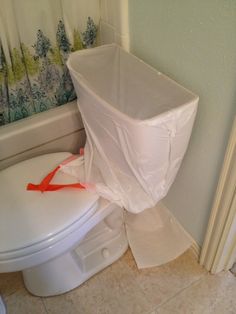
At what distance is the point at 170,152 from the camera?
770 mm

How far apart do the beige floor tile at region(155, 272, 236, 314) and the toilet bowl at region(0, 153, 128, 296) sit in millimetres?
313

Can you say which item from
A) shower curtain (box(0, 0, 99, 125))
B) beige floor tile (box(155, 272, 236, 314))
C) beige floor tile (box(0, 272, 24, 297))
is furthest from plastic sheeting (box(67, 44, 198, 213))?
beige floor tile (box(0, 272, 24, 297))

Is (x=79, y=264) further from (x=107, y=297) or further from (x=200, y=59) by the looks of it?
(x=200, y=59)

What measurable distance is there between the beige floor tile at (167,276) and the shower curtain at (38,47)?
72 centimetres

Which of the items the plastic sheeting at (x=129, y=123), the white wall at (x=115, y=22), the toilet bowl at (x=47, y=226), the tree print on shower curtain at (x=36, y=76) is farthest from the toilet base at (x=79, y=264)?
the white wall at (x=115, y=22)

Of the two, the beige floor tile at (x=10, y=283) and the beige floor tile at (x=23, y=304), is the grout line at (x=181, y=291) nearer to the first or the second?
the beige floor tile at (x=23, y=304)

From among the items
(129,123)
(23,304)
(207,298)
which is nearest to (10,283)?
(23,304)

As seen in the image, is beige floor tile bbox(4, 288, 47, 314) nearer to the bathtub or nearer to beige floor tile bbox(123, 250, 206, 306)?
beige floor tile bbox(123, 250, 206, 306)

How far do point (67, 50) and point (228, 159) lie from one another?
2.21ft

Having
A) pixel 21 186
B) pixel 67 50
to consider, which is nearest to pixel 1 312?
pixel 21 186

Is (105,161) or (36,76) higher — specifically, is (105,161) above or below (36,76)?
below

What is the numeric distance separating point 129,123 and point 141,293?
2.43 ft

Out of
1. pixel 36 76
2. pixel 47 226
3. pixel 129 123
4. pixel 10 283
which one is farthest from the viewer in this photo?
pixel 10 283

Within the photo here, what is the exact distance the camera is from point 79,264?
3.80 ft
